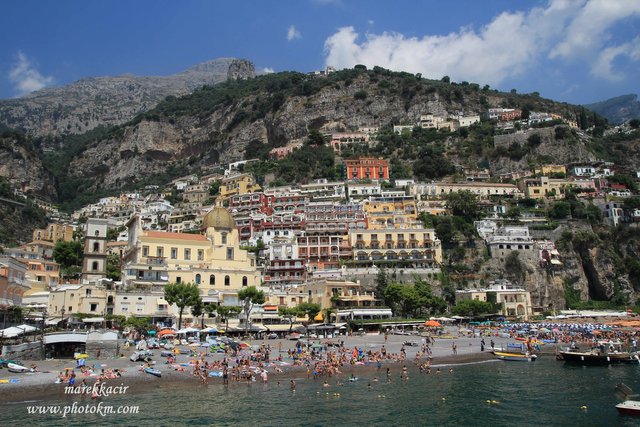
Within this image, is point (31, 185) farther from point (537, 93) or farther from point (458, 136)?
point (537, 93)

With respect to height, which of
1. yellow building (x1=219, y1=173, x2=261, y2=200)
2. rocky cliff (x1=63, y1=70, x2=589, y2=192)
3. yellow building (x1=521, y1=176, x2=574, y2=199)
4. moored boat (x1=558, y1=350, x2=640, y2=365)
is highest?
rocky cliff (x1=63, y1=70, x2=589, y2=192)

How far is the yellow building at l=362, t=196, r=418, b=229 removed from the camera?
3438 inches

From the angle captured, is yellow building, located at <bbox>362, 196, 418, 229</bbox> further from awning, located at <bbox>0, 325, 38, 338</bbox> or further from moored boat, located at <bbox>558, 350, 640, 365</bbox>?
awning, located at <bbox>0, 325, 38, 338</bbox>

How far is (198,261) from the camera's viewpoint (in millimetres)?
57094

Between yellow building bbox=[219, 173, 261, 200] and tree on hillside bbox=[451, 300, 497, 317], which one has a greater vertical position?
yellow building bbox=[219, 173, 261, 200]

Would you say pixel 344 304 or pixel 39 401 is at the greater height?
pixel 344 304

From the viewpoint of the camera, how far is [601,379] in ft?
117

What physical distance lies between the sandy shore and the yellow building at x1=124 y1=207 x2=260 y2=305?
437 inches

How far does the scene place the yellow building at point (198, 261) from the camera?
172ft

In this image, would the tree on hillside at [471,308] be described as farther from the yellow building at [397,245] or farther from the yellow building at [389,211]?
the yellow building at [389,211]

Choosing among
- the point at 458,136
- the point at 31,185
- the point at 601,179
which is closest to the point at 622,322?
the point at 601,179

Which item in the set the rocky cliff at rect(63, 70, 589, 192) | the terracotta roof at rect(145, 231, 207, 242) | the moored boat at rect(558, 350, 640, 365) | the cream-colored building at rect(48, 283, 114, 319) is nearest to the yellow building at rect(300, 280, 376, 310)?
the terracotta roof at rect(145, 231, 207, 242)

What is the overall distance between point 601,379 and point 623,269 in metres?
51.5

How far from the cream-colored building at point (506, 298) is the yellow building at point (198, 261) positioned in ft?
94.0
